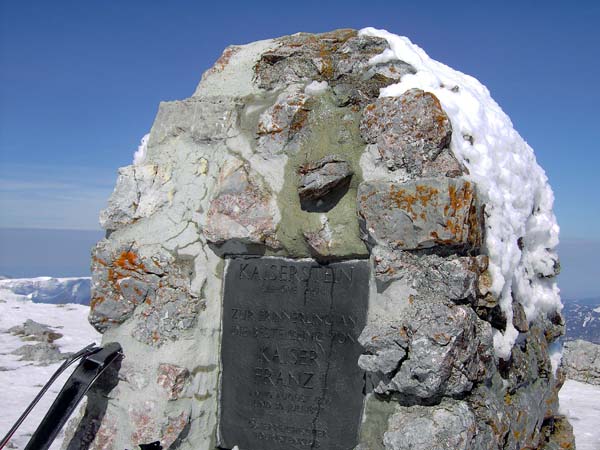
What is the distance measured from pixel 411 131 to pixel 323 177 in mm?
380

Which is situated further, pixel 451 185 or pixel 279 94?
pixel 279 94

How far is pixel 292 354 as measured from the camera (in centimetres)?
251

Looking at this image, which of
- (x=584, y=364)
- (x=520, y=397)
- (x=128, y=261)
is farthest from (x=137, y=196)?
(x=584, y=364)

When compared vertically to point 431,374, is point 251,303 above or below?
above

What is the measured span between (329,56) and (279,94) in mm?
271

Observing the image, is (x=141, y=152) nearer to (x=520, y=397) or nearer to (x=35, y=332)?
(x=520, y=397)

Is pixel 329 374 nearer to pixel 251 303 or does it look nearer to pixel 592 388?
pixel 251 303

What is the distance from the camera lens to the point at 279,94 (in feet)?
8.74

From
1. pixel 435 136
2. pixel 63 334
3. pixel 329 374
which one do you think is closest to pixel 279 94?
pixel 435 136

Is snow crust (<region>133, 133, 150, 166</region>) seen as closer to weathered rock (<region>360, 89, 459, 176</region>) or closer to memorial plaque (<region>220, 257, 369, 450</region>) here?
memorial plaque (<region>220, 257, 369, 450</region>)

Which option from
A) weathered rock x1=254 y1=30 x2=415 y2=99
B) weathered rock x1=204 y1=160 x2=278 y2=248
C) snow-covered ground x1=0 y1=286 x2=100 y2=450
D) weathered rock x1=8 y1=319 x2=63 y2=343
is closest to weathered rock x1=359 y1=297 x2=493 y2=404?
weathered rock x1=204 y1=160 x2=278 y2=248

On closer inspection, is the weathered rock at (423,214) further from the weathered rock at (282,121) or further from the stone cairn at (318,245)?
the weathered rock at (282,121)

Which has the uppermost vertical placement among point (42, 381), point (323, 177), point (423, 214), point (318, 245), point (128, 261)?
point (323, 177)

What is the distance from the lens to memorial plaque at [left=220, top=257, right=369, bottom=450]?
2.39 metres
